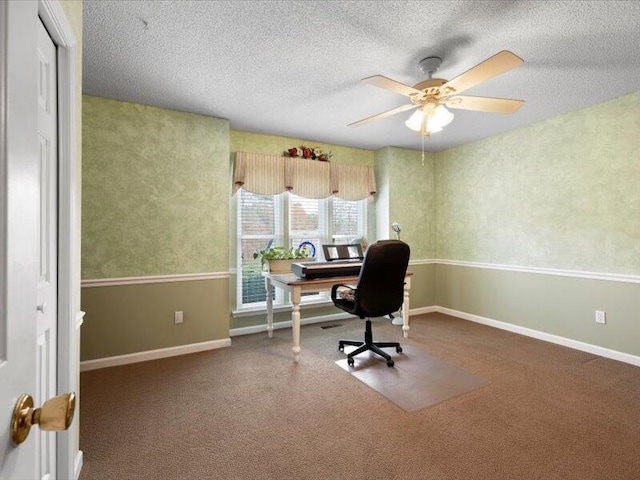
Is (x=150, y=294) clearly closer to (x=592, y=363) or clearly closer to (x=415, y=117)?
(x=415, y=117)

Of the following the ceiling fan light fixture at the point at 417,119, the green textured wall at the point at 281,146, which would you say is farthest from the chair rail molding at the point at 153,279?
the ceiling fan light fixture at the point at 417,119

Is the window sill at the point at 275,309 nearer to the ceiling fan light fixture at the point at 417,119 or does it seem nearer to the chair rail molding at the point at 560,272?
the chair rail molding at the point at 560,272

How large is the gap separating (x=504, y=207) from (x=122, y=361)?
4498mm

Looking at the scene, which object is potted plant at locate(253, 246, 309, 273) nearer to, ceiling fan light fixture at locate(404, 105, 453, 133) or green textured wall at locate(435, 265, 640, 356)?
ceiling fan light fixture at locate(404, 105, 453, 133)

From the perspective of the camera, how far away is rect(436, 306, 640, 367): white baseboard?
9.55ft

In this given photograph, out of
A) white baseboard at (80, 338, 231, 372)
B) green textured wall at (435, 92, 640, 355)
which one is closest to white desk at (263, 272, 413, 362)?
white baseboard at (80, 338, 231, 372)

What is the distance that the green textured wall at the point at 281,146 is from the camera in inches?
150

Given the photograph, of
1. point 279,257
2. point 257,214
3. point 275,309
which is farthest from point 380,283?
point 257,214

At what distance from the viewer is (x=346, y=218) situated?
15.1ft

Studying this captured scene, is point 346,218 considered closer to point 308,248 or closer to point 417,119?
point 308,248

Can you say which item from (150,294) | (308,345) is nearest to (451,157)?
(308,345)

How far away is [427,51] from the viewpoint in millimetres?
2117

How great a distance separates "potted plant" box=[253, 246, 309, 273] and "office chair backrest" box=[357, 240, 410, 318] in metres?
1.18

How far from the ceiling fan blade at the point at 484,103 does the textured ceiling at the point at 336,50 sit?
1.03ft
